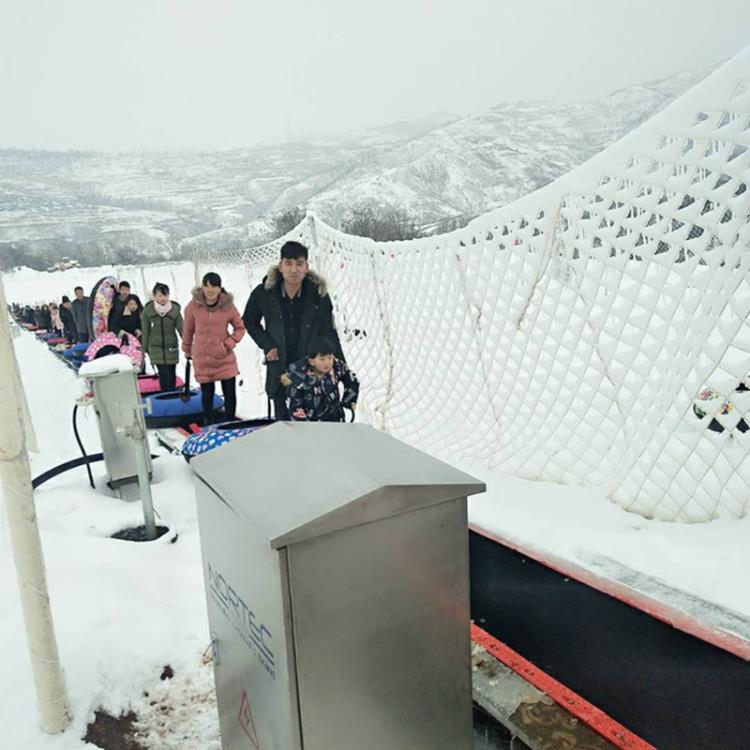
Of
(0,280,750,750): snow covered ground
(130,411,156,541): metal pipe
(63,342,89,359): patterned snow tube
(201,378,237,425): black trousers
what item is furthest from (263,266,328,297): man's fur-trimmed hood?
(63,342,89,359): patterned snow tube

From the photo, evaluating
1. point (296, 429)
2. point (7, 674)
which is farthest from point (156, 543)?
point (296, 429)

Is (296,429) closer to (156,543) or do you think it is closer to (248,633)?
(248,633)

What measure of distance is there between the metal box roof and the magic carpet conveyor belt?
1041 millimetres

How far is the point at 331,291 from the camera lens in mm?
5609

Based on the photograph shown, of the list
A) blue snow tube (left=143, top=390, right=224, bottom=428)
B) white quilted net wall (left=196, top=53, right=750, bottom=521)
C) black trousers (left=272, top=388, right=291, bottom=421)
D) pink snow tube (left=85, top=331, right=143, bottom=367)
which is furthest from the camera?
pink snow tube (left=85, top=331, right=143, bottom=367)

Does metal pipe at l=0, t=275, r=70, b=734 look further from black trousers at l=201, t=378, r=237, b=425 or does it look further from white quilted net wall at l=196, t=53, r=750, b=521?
black trousers at l=201, t=378, r=237, b=425

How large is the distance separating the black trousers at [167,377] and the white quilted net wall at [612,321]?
9.66 feet

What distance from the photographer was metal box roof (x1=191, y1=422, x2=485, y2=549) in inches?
45.1

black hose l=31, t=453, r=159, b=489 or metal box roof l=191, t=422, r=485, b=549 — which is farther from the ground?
metal box roof l=191, t=422, r=485, b=549

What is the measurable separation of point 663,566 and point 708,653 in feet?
2.00

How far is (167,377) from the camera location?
645 cm

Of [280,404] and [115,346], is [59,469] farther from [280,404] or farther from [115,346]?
[115,346]

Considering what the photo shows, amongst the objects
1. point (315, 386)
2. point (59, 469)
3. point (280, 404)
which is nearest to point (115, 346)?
point (59, 469)

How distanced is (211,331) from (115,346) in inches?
128
